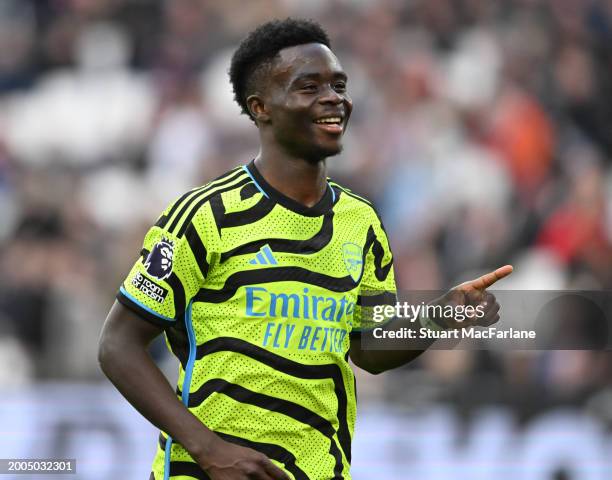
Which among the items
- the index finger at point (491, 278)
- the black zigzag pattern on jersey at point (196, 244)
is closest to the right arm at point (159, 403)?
the black zigzag pattern on jersey at point (196, 244)

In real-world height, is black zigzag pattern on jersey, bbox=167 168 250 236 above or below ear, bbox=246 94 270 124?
below

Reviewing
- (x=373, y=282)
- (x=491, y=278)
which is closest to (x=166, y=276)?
(x=373, y=282)

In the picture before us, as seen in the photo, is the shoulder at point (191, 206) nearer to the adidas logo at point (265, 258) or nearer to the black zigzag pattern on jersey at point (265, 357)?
the adidas logo at point (265, 258)

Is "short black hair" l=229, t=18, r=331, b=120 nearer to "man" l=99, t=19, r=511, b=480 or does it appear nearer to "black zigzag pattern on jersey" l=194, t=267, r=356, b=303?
"man" l=99, t=19, r=511, b=480

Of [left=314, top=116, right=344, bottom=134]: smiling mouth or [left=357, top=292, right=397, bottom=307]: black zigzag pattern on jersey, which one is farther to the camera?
[left=357, top=292, right=397, bottom=307]: black zigzag pattern on jersey

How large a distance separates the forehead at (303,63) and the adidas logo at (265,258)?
0.61 m

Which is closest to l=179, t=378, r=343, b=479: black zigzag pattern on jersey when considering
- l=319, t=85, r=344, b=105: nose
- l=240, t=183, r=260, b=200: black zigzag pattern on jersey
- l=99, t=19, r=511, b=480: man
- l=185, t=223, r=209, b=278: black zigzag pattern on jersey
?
l=99, t=19, r=511, b=480: man

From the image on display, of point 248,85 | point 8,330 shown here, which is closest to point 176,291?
point 248,85

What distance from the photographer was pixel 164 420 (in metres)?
3.99

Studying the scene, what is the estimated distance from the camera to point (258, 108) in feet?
14.6

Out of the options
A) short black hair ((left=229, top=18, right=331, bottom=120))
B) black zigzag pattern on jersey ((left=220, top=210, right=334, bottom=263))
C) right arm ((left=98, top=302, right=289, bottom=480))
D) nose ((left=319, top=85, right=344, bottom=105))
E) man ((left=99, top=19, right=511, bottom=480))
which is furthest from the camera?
short black hair ((left=229, top=18, right=331, bottom=120))

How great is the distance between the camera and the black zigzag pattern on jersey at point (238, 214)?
13.7 ft

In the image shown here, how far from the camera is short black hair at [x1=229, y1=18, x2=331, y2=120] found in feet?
14.5

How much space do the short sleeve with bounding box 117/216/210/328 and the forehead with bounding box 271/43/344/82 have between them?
0.66 m
